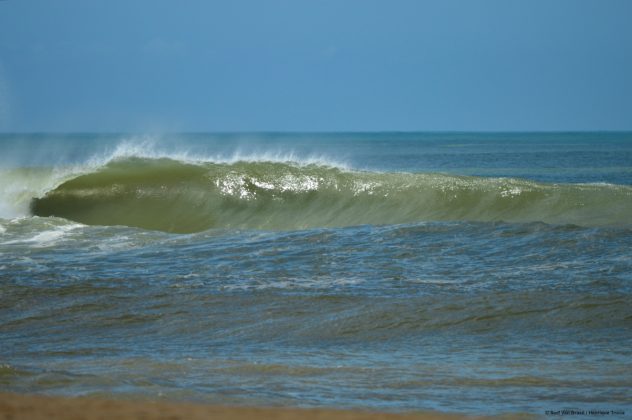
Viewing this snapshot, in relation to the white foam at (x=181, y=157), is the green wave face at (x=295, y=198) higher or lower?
lower

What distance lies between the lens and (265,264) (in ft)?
35.0

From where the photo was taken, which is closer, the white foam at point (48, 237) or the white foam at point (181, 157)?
the white foam at point (48, 237)

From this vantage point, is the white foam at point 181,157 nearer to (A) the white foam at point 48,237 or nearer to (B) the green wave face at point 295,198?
(B) the green wave face at point 295,198

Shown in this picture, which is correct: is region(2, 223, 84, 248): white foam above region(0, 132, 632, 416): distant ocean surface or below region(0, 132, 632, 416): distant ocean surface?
below

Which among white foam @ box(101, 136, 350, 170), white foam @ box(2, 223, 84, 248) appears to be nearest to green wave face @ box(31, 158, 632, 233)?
white foam @ box(101, 136, 350, 170)

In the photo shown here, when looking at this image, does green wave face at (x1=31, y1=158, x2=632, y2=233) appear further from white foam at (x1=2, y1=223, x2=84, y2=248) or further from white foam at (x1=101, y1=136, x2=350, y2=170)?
white foam at (x1=2, y1=223, x2=84, y2=248)

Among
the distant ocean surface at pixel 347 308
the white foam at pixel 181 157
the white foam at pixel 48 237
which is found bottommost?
the white foam at pixel 48 237

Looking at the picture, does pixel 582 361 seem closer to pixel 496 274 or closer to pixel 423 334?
pixel 423 334

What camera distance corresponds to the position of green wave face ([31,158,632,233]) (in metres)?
16.3

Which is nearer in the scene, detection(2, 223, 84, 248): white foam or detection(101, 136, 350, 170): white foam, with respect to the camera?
detection(2, 223, 84, 248): white foam

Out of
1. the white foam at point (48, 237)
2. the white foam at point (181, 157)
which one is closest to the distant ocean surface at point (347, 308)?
the white foam at point (48, 237)

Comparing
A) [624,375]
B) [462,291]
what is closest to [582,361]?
[624,375]

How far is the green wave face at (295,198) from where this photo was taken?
1630 cm

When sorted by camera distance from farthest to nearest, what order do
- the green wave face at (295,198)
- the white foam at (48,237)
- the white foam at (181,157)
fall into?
the white foam at (181,157)
the green wave face at (295,198)
the white foam at (48,237)
